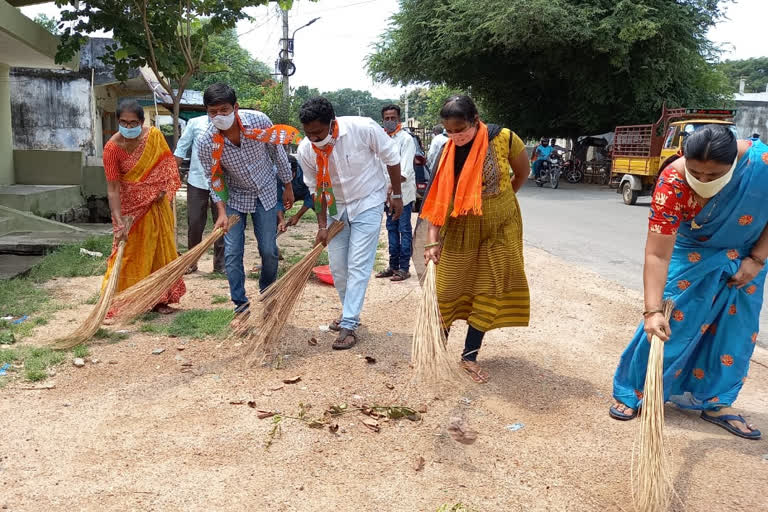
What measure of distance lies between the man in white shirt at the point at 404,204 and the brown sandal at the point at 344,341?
6.14 feet

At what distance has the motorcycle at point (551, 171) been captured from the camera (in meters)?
18.3

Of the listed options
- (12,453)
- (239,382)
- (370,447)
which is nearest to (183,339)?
(239,382)

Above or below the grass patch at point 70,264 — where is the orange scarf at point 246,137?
above

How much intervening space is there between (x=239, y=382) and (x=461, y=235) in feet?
4.59

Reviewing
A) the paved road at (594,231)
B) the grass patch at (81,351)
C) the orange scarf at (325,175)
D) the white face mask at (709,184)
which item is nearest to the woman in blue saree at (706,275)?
the white face mask at (709,184)

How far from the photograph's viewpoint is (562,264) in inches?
271

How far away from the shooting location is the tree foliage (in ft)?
54.5

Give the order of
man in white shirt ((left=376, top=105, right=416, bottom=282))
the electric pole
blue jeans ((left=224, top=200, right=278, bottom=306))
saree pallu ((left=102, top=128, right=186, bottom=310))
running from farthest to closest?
the electric pole < man in white shirt ((left=376, top=105, right=416, bottom=282)) < saree pallu ((left=102, top=128, right=186, bottom=310)) < blue jeans ((left=224, top=200, right=278, bottom=306))

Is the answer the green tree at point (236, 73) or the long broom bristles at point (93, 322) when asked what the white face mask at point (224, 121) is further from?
the green tree at point (236, 73)

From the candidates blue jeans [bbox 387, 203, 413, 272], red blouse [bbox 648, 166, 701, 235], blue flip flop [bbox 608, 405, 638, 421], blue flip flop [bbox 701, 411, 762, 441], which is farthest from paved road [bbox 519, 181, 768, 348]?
red blouse [bbox 648, 166, 701, 235]

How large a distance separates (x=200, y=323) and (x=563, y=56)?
1710 centimetres

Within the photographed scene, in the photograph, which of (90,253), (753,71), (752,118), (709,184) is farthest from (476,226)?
(753,71)

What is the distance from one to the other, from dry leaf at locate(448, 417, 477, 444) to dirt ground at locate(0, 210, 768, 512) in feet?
0.09

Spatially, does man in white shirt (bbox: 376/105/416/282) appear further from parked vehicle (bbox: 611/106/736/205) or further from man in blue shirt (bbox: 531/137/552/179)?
man in blue shirt (bbox: 531/137/552/179)
